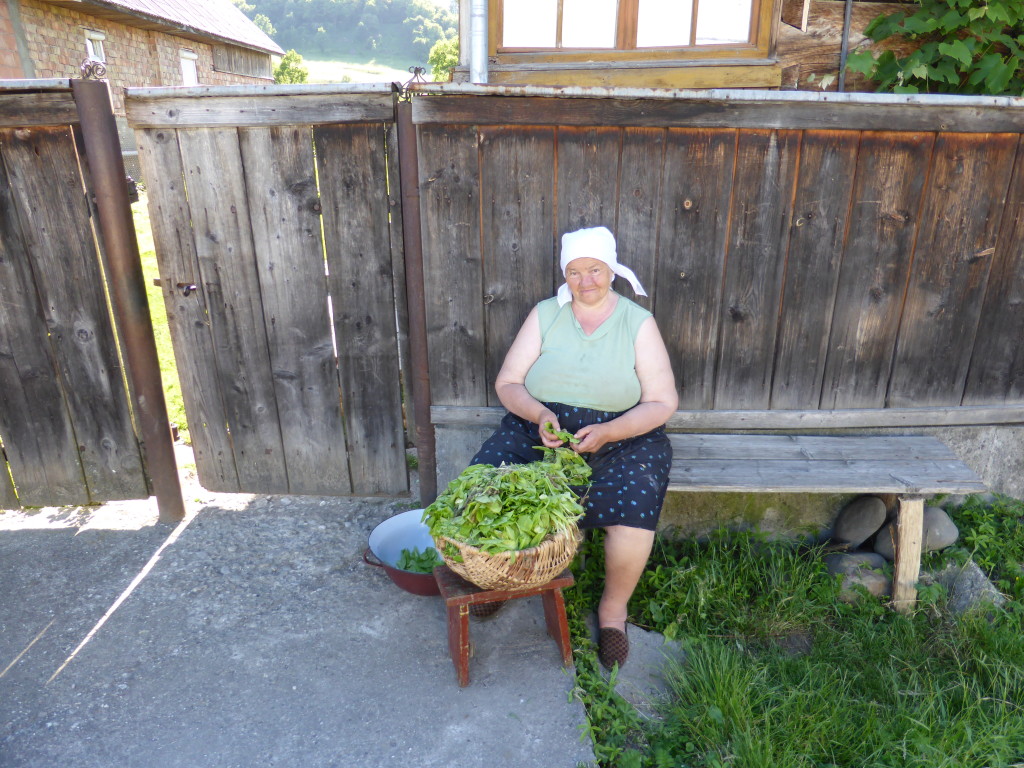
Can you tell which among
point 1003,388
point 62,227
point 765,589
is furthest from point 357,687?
point 1003,388

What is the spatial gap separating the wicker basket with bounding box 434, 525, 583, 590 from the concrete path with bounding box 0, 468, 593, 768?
1.43ft

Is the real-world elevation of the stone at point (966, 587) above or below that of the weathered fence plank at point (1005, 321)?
below

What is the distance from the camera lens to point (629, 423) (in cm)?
275

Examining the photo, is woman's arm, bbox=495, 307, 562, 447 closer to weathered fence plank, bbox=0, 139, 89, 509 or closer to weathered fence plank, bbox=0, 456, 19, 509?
weathered fence plank, bbox=0, 139, 89, 509

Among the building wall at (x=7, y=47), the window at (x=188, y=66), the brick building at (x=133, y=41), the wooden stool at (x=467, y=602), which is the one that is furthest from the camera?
the window at (x=188, y=66)

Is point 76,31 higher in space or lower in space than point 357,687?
higher

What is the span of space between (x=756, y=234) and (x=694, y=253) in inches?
11.0

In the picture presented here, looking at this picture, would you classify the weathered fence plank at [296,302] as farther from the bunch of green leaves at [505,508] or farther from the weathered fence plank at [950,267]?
the weathered fence plank at [950,267]

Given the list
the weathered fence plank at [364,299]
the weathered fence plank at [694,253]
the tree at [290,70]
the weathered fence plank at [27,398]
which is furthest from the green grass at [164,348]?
the tree at [290,70]

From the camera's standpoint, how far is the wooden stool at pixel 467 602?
237 cm

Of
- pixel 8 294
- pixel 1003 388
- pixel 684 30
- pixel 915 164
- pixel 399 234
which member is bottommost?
pixel 1003 388

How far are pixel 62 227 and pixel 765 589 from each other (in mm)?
3468

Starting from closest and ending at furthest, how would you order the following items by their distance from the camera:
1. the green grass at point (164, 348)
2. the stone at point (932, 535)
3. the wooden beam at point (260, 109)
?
1. the wooden beam at point (260, 109)
2. the stone at point (932, 535)
3. the green grass at point (164, 348)

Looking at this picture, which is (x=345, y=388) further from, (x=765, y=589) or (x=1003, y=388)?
(x=1003, y=388)
